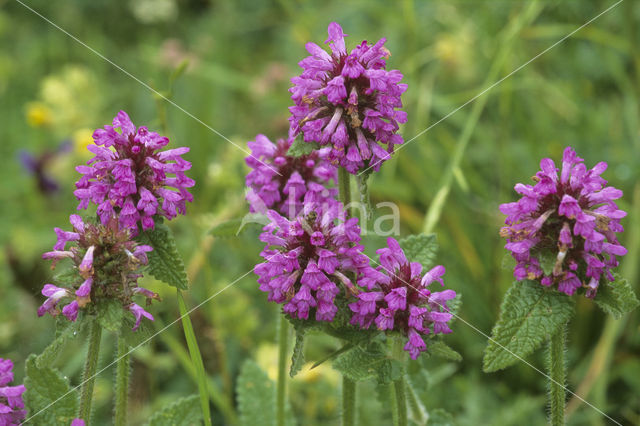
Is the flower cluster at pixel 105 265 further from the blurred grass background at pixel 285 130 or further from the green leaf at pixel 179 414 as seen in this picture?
the blurred grass background at pixel 285 130

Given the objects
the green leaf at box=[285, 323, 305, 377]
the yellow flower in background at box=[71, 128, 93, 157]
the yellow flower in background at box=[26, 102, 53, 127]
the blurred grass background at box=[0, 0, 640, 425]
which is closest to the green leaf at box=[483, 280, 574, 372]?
the green leaf at box=[285, 323, 305, 377]

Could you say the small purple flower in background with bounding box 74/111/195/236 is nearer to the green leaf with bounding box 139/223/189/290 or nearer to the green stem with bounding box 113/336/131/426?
the green leaf with bounding box 139/223/189/290

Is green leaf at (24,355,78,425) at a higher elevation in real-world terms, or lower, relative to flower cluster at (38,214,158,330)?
lower

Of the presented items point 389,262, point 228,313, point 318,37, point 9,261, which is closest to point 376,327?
point 389,262

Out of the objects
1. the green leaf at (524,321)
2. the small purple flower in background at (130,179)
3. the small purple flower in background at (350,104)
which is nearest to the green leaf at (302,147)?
the small purple flower in background at (350,104)

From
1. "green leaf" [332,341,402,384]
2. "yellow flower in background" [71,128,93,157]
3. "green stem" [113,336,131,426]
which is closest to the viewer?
"green leaf" [332,341,402,384]

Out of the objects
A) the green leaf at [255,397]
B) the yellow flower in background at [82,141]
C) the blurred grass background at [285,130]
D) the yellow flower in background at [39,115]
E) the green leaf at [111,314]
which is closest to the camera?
the green leaf at [111,314]
